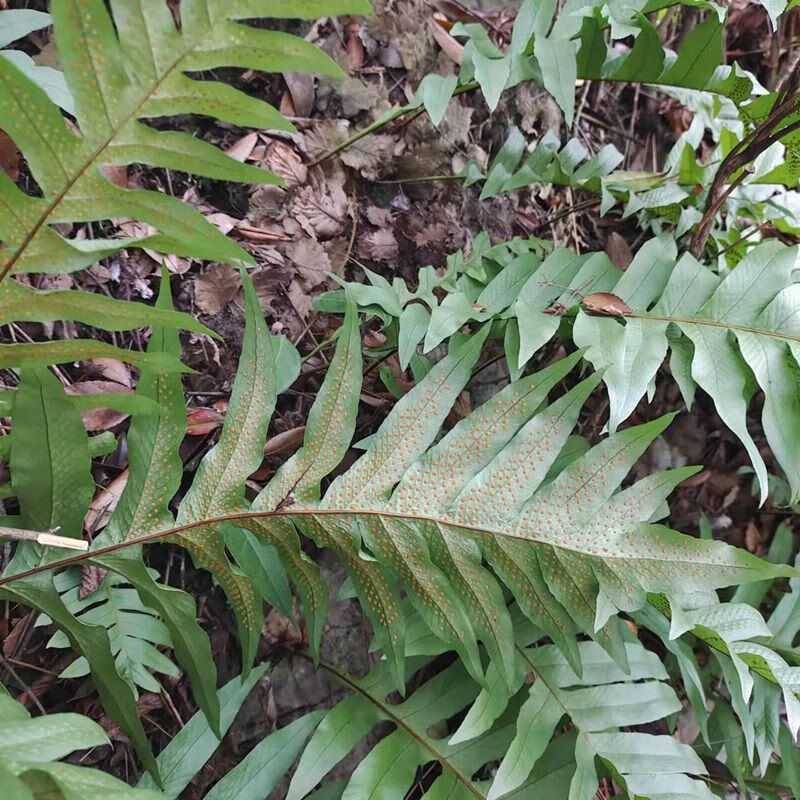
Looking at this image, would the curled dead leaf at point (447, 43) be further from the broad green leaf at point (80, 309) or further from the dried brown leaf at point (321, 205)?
the broad green leaf at point (80, 309)

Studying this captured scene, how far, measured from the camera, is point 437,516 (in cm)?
110

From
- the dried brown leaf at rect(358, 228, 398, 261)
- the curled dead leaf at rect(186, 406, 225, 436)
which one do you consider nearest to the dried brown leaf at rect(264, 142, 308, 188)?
the dried brown leaf at rect(358, 228, 398, 261)

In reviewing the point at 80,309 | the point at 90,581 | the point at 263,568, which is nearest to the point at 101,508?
the point at 90,581

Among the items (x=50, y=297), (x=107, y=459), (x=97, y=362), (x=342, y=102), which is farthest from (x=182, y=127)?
(x=50, y=297)

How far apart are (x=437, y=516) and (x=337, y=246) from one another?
3.04 feet

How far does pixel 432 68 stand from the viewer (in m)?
2.06

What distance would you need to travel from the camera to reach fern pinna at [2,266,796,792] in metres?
→ 1.06

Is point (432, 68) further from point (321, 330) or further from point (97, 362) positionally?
point (97, 362)

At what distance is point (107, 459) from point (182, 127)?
786 mm

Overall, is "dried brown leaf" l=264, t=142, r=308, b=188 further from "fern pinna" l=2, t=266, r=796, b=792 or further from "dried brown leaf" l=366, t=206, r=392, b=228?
"fern pinna" l=2, t=266, r=796, b=792

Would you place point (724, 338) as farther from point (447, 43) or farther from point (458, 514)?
point (447, 43)

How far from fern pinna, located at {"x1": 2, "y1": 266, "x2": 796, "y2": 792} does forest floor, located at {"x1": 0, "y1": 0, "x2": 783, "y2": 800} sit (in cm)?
35

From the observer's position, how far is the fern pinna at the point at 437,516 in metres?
1.06

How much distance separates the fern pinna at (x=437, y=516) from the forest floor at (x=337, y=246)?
351mm
